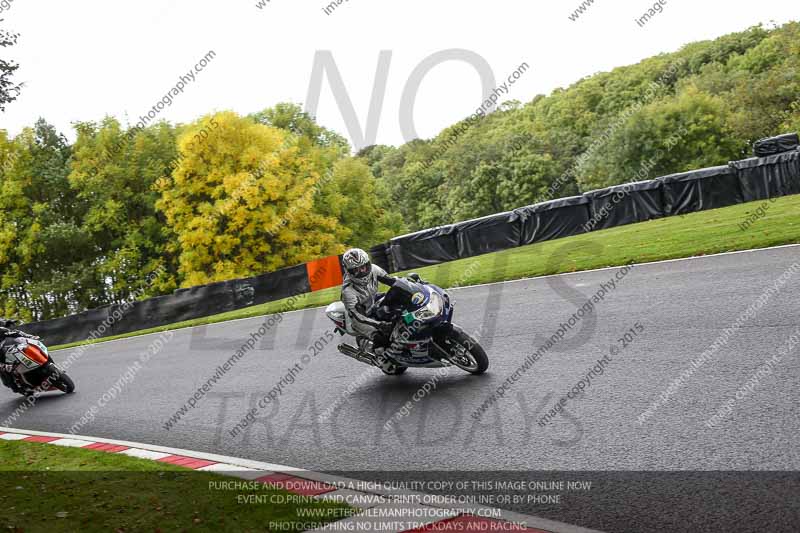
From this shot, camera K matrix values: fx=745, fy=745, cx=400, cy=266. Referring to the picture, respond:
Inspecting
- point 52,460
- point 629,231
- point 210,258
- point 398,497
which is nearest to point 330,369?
point 52,460

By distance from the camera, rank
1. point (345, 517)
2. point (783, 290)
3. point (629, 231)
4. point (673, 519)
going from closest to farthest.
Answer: point (673, 519)
point (345, 517)
point (783, 290)
point (629, 231)

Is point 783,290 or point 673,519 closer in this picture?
point 673,519

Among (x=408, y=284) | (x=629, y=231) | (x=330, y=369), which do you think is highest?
(x=408, y=284)

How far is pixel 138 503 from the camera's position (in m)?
5.95

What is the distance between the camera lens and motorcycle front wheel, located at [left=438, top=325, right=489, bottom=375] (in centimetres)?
901

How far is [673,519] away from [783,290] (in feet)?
20.9

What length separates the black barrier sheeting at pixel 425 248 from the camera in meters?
24.5

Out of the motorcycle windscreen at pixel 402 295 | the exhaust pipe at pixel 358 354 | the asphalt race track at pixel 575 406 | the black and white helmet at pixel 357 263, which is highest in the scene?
the black and white helmet at pixel 357 263

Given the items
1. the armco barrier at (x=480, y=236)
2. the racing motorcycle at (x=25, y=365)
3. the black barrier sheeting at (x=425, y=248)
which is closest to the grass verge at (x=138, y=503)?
the racing motorcycle at (x=25, y=365)

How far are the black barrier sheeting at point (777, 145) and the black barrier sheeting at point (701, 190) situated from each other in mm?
1019

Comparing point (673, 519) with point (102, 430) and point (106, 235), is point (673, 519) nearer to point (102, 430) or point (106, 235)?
point (102, 430)

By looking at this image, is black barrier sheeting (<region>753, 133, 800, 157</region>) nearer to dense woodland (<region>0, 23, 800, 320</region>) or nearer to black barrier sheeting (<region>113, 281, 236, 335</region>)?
black barrier sheeting (<region>113, 281, 236, 335</region>)

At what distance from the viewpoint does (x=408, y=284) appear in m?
8.92

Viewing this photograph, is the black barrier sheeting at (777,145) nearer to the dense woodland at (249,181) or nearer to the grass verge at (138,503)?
the grass verge at (138,503)
